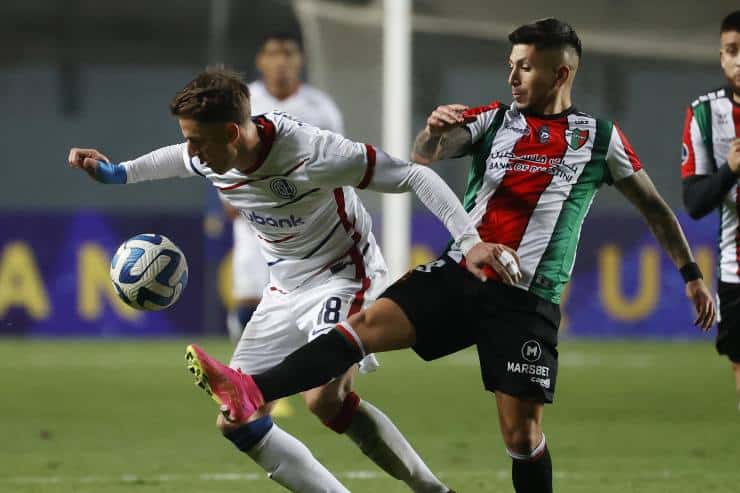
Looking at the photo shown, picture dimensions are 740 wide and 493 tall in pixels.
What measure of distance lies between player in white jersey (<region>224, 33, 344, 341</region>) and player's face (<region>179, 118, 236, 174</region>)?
11.8 ft

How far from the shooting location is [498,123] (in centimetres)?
472

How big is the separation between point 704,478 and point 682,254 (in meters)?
1.50

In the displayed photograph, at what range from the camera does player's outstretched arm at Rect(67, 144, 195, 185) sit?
4816 mm

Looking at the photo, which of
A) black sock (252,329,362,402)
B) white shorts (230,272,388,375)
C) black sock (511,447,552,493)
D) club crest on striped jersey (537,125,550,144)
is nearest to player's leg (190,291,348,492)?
white shorts (230,272,388,375)

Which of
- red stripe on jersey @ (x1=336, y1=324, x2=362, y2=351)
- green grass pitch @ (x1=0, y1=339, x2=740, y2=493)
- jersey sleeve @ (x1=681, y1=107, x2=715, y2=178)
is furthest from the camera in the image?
green grass pitch @ (x1=0, y1=339, x2=740, y2=493)

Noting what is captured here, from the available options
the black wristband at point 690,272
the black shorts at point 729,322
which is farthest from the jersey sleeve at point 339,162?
the black shorts at point 729,322

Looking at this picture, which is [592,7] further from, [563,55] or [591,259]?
[563,55]

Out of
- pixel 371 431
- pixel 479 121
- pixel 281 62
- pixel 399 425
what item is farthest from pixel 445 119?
pixel 281 62

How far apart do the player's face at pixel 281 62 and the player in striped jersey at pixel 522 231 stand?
11.1 feet

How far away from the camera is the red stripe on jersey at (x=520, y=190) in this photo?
183 inches

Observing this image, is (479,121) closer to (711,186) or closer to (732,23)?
(711,186)

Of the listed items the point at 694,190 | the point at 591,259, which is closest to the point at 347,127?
the point at 591,259

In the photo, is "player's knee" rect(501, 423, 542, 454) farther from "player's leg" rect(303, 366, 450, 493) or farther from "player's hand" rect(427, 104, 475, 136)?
"player's hand" rect(427, 104, 475, 136)

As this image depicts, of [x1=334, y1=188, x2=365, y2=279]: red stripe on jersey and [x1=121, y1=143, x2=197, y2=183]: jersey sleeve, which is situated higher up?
[x1=121, y1=143, x2=197, y2=183]: jersey sleeve
